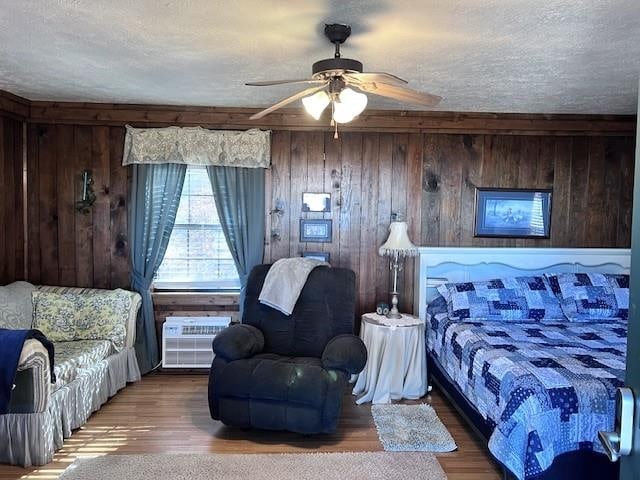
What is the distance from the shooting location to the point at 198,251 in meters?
4.53

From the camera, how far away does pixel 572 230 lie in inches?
179

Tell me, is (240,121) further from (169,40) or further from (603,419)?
(603,419)

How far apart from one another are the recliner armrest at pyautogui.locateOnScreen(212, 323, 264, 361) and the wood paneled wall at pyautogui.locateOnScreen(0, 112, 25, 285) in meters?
2.20

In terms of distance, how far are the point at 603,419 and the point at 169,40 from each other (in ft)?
9.81

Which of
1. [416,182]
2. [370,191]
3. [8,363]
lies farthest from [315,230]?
[8,363]

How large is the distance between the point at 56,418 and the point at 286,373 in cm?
145

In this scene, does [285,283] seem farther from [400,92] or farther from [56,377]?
[400,92]

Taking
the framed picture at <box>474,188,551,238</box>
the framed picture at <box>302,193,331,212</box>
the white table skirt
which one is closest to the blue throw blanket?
the white table skirt

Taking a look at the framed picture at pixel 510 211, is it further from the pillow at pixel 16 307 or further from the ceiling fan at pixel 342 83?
the pillow at pixel 16 307

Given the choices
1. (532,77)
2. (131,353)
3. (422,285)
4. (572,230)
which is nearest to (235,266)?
(131,353)

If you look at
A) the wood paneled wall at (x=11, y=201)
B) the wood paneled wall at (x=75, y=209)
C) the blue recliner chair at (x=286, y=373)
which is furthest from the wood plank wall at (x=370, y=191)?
the blue recliner chair at (x=286, y=373)

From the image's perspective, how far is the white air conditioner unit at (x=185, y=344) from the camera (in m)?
4.32

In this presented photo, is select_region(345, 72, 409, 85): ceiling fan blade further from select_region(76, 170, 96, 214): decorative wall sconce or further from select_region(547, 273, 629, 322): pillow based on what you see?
select_region(76, 170, 96, 214): decorative wall sconce

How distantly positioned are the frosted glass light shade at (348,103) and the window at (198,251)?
7.63 ft
